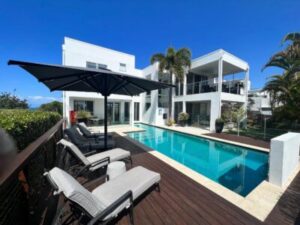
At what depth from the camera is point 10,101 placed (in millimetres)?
26719

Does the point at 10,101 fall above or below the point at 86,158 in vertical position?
above

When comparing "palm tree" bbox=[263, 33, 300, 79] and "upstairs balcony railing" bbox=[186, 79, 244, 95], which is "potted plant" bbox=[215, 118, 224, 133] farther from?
"palm tree" bbox=[263, 33, 300, 79]

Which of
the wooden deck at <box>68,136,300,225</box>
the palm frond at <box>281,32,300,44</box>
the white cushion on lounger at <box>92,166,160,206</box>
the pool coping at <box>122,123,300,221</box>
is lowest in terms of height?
the pool coping at <box>122,123,300,221</box>

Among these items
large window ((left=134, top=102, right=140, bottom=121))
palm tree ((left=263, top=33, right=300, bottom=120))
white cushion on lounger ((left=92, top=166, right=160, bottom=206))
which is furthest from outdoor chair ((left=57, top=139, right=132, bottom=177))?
large window ((left=134, top=102, right=140, bottom=121))

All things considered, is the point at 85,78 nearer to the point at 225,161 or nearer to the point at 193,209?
the point at 193,209

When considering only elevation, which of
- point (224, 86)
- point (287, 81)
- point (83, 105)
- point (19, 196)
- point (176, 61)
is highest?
point (176, 61)

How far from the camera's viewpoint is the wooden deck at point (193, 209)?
249cm

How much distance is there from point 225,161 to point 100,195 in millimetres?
6855

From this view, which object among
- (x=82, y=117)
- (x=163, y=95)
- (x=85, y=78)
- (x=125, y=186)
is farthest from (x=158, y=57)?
(x=125, y=186)

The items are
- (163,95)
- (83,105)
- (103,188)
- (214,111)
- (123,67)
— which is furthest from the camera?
(163,95)

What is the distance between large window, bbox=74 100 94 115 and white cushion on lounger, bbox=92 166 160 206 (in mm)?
15769

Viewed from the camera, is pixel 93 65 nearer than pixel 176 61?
Yes

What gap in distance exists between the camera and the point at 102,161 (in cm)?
389

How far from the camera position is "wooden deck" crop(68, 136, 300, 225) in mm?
2488
